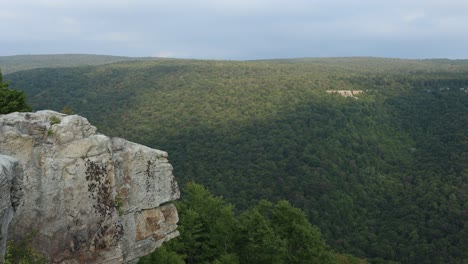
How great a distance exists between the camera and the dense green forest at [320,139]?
2375 inches

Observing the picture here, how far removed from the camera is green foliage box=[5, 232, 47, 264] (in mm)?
9539

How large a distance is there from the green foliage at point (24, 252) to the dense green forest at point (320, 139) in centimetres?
4768

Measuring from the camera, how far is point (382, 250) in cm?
5628

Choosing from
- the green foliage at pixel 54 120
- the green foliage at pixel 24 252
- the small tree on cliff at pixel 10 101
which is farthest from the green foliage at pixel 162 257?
the small tree on cliff at pixel 10 101

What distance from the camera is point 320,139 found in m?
80.8

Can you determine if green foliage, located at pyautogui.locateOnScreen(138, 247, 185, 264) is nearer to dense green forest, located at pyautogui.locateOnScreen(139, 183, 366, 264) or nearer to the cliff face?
dense green forest, located at pyautogui.locateOnScreen(139, 183, 366, 264)

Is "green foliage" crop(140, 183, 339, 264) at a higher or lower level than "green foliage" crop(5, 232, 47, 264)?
lower

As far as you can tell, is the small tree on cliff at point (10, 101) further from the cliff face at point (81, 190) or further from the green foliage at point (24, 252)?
the green foliage at point (24, 252)

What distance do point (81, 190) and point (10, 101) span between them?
11.8 meters

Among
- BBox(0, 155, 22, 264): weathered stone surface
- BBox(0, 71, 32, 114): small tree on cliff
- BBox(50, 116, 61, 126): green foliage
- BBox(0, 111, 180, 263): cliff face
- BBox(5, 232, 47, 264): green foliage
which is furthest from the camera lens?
BBox(0, 71, 32, 114): small tree on cliff

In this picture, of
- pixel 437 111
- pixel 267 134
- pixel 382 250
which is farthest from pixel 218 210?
pixel 437 111

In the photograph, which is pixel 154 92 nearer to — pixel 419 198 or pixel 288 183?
pixel 288 183

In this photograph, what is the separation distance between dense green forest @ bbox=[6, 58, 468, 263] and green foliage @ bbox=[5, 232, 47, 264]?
4768cm

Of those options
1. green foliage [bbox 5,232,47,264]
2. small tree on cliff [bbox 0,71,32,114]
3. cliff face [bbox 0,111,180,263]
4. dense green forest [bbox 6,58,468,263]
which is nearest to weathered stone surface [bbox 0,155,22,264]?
cliff face [bbox 0,111,180,263]
